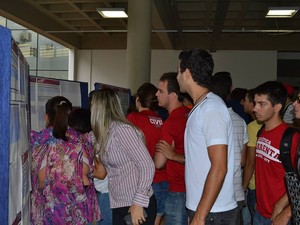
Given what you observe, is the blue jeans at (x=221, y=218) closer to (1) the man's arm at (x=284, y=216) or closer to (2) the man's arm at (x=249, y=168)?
(1) the man's arm at (x=284, y=216)

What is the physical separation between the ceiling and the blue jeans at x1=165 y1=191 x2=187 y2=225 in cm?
583

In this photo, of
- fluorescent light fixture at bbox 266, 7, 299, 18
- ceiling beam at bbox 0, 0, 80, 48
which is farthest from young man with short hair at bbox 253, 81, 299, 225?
ceiling beam at bbox 0, 0, 80, 48

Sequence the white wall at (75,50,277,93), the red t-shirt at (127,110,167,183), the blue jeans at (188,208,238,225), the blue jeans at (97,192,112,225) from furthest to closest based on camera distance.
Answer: the white wall at (75,50,277,93) → the red t-shirt at (127,110,167,183) → the blue jeans at (97,192,112,225) → the blue jeans at (188,208,238,225)

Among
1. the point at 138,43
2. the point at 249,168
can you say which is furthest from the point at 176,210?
the point at 138,43

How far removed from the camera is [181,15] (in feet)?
34.8

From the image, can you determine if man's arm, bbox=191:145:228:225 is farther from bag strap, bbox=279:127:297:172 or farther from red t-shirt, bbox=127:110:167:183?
red t-shirt, bbox=127:110:167:183

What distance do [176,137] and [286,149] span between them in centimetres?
91

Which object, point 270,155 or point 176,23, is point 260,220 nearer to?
point 270,155

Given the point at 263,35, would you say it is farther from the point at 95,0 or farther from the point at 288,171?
the point at 288,171

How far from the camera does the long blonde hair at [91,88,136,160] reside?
225 centimetres

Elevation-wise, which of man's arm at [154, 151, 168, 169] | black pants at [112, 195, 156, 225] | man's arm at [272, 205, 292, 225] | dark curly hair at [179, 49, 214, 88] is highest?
dark curly hair at [179, 49, 214, 88]

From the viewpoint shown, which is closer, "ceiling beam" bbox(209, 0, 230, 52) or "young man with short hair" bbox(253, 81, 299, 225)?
"young man with short hair" bbox(253, 81, 299, 225)

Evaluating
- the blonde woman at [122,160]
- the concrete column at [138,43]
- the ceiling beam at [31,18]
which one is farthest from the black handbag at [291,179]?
the ceiling beam at [31,18]

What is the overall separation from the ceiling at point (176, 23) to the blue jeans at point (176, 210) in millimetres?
5825
